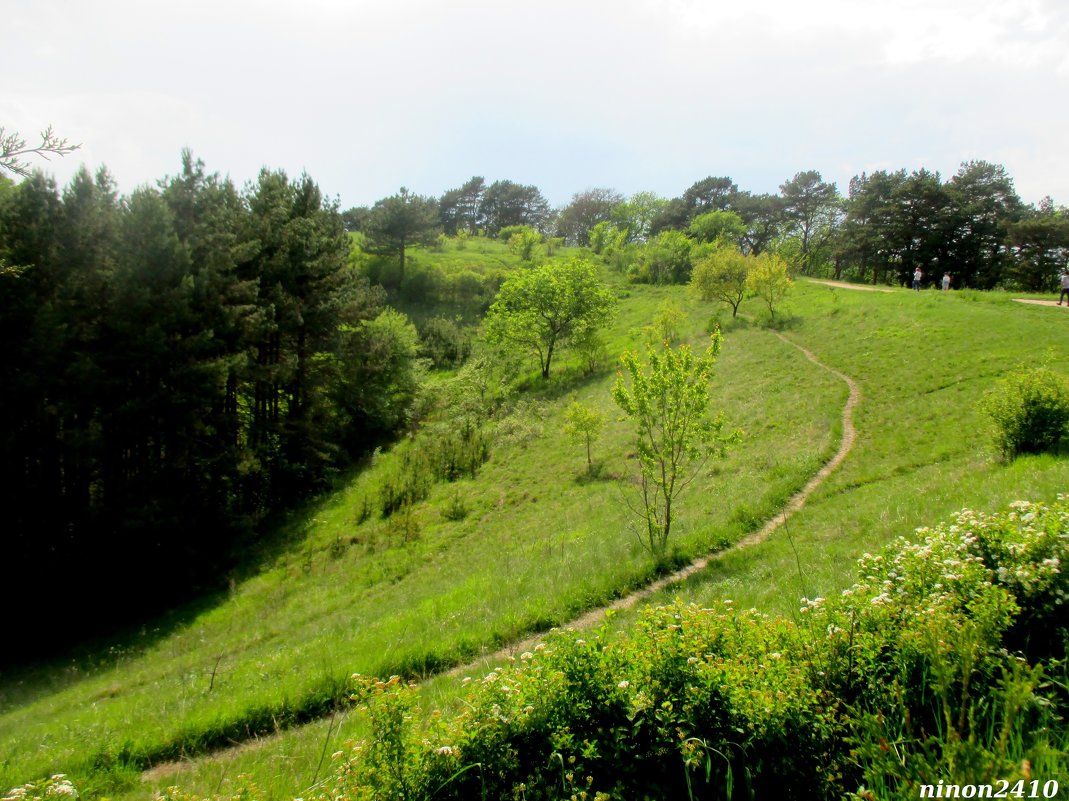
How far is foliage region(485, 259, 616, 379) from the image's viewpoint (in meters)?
40.3

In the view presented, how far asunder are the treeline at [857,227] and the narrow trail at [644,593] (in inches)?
1686

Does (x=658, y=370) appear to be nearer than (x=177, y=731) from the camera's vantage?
No

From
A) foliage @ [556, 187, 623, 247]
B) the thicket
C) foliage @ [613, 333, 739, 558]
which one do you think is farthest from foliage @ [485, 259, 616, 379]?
foliage @ [556, 187, 623, 247]

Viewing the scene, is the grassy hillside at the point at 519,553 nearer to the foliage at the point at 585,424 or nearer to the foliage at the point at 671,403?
the foliage at the point at 585,424

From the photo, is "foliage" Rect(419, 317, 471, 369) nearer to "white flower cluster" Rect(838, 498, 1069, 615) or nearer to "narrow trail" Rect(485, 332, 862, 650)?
"narrow trail" Rect(485, 332, 862, 650)

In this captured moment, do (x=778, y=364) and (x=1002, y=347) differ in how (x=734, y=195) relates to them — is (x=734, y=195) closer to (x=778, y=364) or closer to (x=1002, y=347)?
(x=778, y=364)

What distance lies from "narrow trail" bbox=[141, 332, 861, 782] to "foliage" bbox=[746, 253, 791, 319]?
22416 millimetres

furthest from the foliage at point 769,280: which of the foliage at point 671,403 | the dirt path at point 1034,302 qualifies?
the foliage at point 671,403

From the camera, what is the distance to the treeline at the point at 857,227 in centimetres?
4594

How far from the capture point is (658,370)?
467 inches

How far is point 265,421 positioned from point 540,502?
15230mm

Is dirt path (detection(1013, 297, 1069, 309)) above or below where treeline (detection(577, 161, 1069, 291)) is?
below

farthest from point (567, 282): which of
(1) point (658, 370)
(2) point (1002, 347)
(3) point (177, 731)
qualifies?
(3) point (177, 731)

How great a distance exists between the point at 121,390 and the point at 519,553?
629 inches
